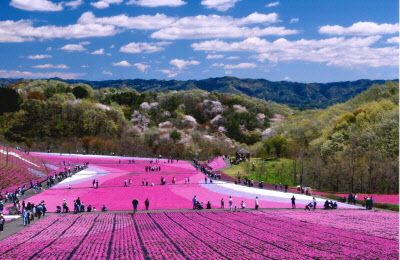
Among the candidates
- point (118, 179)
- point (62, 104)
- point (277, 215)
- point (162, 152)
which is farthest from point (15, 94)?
point (277, 215)

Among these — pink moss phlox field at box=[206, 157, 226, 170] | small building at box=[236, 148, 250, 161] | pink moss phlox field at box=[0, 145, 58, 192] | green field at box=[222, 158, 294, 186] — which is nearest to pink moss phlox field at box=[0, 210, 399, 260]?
pink moss phlox field at box=[0, 145, 58, 192]

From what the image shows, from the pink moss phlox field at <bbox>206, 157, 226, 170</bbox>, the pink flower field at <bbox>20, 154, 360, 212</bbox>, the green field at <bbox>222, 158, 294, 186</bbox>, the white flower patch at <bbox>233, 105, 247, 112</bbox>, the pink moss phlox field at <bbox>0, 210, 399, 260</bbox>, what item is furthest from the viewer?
the white flower patch at <bbox>233, 105, 247, 112</bbox>

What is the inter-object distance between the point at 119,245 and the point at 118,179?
122 ft

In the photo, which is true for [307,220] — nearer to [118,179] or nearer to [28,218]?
[28,218]

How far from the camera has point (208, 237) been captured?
24.0 m

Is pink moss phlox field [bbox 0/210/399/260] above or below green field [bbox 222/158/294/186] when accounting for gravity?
below

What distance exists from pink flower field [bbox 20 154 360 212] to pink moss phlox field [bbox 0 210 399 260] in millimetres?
6877

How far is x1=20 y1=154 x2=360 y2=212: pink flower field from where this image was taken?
41.4 metres

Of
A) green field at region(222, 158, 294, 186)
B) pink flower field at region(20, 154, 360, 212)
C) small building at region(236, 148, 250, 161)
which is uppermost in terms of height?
small building at region(236, 148, 250, 161)

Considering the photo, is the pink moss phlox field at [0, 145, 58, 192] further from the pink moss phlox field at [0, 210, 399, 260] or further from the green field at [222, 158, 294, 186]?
the green field at [222, 158, 294, 186]

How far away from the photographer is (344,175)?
201ft

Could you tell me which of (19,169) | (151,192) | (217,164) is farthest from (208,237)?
(217,164)

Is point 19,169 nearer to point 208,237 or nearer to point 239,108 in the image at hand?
point 208,237

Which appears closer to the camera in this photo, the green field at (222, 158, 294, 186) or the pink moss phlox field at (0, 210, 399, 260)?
the pink moss phlox field at (0, 210, 399, 260)
